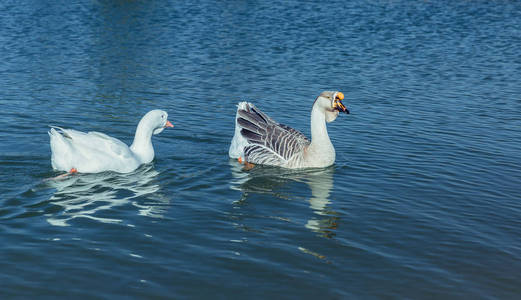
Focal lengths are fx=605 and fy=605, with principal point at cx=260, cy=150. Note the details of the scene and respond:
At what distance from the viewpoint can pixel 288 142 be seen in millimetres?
13023

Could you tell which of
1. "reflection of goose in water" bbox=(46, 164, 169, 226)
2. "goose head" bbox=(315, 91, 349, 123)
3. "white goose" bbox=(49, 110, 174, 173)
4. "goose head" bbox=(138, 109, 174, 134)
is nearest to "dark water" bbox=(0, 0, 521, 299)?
"reflection of goose in water" bbox=(46, 164, 169, 226)

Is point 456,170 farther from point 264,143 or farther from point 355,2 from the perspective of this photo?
point 355,2

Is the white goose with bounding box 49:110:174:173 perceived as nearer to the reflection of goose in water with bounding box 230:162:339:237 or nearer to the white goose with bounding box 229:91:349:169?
the reflection of goose in water with bounding box 230:162:339:237

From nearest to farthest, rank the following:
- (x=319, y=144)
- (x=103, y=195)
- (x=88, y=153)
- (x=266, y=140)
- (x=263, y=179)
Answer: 1. (x=103, y=195)
2. (x=88, y=153)
3. (x=263, y=179)
4. (x=319, y=144)
5. (x=266, y=140)

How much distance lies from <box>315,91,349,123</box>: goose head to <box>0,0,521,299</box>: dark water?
120 cm

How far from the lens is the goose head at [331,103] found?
12523mm

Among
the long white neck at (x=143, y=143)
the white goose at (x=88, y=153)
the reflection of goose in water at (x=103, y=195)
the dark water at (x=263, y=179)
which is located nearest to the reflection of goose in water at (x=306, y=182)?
the dark water at (x=263, y=179)

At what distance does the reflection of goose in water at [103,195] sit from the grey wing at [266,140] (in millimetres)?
2289

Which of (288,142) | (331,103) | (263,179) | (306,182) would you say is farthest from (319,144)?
(263,179)

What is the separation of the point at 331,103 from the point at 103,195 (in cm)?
505

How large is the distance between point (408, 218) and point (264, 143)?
4.00 m

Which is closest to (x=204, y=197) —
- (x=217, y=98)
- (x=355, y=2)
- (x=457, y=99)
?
(x=217, y=98)

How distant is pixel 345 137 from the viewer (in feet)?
51.1

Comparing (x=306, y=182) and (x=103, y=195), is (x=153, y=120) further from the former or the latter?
(x=306, y=182)
